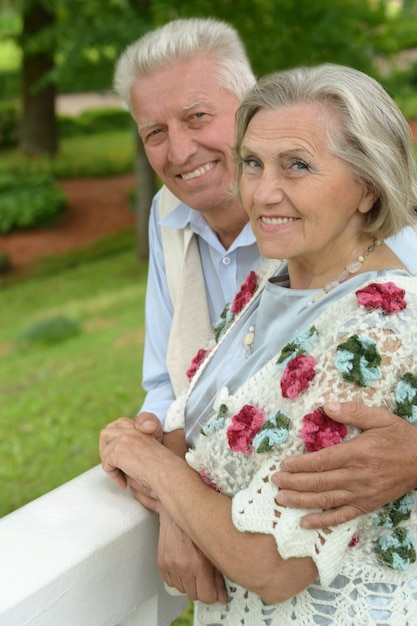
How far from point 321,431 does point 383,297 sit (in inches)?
9.9

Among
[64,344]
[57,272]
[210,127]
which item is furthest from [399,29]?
[210,127]

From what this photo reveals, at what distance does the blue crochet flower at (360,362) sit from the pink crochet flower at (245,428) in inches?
8.2

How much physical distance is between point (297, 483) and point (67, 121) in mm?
19095

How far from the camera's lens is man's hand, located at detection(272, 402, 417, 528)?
4.73 feet

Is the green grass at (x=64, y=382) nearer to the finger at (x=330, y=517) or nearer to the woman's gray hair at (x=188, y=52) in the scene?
the woman's gray hair at (x=188, y=52)

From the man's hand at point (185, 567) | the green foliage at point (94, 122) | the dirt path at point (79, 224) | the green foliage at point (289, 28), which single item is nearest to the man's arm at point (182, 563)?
the man's hand at point (185, 567)

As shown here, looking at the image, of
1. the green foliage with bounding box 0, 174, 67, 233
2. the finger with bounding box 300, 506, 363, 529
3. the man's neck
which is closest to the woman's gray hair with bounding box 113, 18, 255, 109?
the man's neck

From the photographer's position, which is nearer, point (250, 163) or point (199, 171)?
point (250, 163)

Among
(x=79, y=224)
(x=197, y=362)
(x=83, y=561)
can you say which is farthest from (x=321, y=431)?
(x=79, y=224)

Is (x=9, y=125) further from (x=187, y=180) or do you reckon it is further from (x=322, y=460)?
(x=322, y=460)

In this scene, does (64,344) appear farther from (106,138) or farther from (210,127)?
(106,138)

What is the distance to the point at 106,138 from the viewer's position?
19.6m

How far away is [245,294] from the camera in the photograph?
6.46 ft

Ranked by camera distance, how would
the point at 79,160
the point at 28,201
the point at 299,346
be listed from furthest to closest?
the point at 79,160 < the point at 28,201 < the point at 299,346
